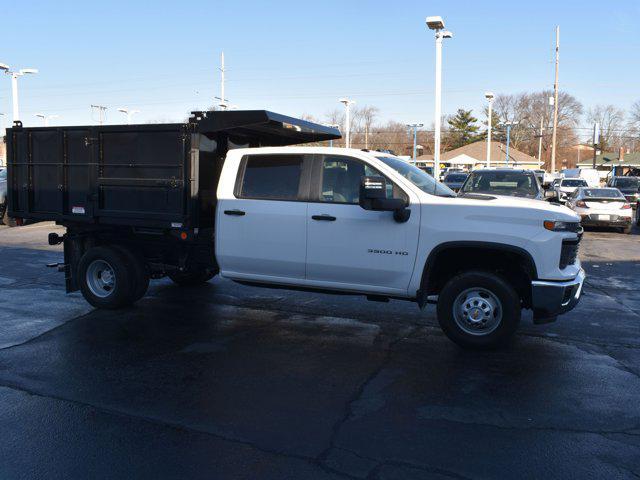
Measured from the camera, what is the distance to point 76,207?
773cm

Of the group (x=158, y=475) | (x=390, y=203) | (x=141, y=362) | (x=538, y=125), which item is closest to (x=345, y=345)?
(x=390, y=203)

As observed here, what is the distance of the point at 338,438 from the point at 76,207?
5.12 metres

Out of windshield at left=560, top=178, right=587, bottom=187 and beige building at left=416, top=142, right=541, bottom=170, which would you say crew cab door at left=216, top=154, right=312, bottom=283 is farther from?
beige building at left=416, top=142, right=541, bottom=170

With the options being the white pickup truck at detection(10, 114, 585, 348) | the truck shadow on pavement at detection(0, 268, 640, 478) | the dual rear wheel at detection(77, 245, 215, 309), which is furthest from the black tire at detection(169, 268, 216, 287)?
the truck shadow on pavement at detection(0, 268, 640, 478)

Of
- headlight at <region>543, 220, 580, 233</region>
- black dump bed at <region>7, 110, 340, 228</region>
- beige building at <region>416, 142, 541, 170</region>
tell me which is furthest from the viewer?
beige building at <region>416, 142, 541, 170</region>

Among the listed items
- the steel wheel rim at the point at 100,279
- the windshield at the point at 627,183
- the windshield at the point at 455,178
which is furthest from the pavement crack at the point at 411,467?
the windshield at the point at 455,178

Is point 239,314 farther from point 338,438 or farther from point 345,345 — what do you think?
point 338,438

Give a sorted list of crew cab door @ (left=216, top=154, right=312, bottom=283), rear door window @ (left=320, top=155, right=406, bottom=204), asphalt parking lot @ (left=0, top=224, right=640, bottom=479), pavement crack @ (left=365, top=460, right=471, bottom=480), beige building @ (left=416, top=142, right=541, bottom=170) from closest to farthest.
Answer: pavement crack @ (left=365, top=460, right=471, bottom=480) → asphalt parking lot @ (left=0, top=224, right=640, bottom=479) → rear door window @ (left=320, top=155, right=406, bottom=204) → crew cab door @ (left=216, top=154, right=312, bottom=283) → beige building @ (left=416, top=142, right=541, bottom=170)

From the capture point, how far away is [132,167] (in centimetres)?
732

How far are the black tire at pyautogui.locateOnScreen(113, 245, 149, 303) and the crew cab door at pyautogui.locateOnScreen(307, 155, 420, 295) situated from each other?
2.47 metres

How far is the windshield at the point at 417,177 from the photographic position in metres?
6.43

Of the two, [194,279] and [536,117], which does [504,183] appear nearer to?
[194,279]

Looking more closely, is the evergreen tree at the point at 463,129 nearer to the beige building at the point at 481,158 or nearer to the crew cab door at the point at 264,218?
the beige building at the point at 481,158

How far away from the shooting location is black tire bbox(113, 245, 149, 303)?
7.73 m
